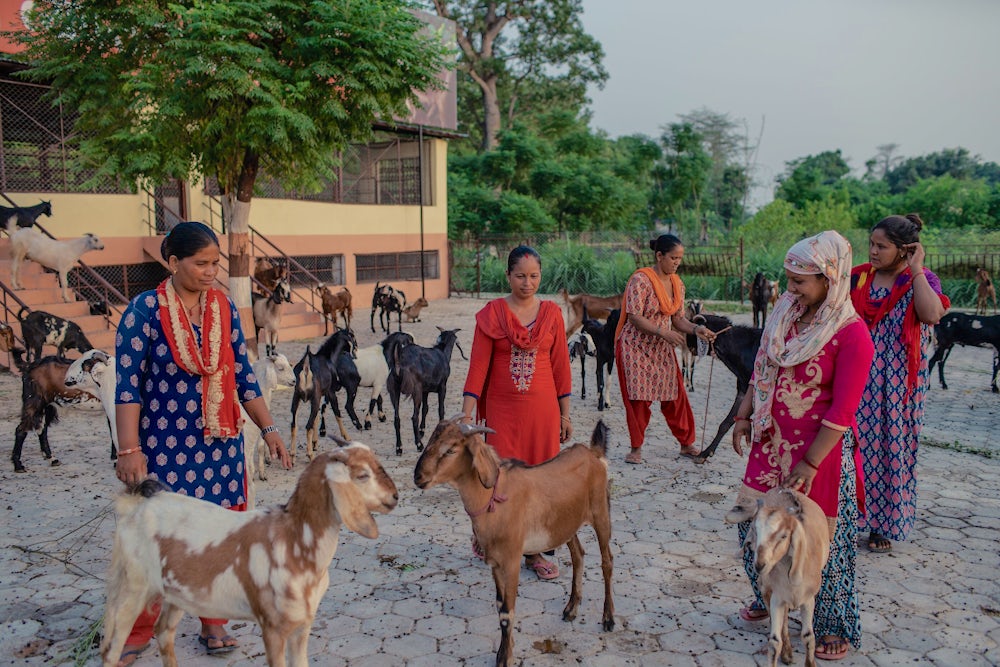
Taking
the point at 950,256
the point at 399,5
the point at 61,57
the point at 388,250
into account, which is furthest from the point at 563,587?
the point at 950,256

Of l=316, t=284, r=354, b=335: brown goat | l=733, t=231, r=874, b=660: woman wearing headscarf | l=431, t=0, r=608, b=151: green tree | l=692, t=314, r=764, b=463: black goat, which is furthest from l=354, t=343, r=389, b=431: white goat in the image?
l=431, t=0, r=608, b=151: green tree

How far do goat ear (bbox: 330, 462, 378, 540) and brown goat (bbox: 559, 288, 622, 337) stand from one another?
37.9 ft

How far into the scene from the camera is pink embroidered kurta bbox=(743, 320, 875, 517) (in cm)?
328

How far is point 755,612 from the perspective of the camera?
157 inches

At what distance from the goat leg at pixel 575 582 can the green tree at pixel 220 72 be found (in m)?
7.89

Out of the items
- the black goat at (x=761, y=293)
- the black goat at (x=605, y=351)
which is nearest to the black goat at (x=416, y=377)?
the black goat at (x=605, y=351)

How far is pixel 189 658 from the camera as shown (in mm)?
3672

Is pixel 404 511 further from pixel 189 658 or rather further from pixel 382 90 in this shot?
pixel 382 90

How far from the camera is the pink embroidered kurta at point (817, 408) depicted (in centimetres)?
328

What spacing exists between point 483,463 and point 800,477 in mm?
1404

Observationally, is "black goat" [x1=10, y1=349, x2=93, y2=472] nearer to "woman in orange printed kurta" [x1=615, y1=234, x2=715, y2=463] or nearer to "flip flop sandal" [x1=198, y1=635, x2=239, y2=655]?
"flip flop sandal" [x1=198, y1=635, x2=239, y2=655]

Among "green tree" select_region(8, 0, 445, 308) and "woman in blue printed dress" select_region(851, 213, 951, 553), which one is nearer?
"woman in blue printed dress" select_region(851, 213, 951, 553)

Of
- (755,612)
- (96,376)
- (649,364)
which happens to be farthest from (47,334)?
(755,612)

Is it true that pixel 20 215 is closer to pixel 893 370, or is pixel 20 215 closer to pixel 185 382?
pixel 185 382
